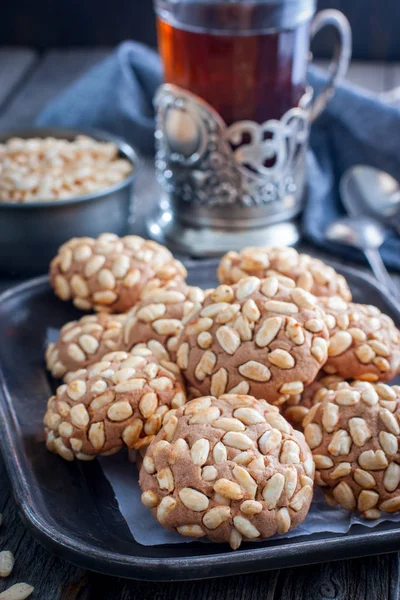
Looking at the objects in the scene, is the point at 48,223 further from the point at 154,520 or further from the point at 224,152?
the point at 154,520

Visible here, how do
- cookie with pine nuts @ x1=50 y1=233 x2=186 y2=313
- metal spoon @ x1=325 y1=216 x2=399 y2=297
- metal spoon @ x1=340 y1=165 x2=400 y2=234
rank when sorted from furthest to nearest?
metal spoon @ x1=340 y1=165 x2=400 y2=234, metal spoon @ x1=325 y1=216 x2=399 y2=297, cookie with pine nuts @ x1=50 y1=233 x2=186 y2=313

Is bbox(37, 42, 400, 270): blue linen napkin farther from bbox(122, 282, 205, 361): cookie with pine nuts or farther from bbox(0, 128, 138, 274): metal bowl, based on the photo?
bbox(122, 282, 205, 361): cookie with pine nuts

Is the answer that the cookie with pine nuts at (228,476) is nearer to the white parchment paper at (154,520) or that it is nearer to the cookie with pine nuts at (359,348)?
the white parchment paper at (154,520)

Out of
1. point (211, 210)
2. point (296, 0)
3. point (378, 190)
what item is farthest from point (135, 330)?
point (378, 190)

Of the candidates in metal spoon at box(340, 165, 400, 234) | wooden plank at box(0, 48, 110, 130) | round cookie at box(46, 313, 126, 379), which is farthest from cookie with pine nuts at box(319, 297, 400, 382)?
wooden plank at box(0, 48, 110, 130)

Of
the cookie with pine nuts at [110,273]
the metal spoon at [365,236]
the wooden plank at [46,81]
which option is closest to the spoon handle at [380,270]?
the metal spoon at [365,236]

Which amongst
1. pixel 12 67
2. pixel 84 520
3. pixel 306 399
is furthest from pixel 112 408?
pixel 12 67
